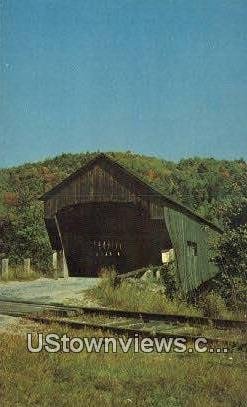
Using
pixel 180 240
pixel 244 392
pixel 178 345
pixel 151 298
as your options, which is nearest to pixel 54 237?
pixel 180 240

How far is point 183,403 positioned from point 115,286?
1119 centimetres

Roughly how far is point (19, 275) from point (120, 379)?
1849 cm

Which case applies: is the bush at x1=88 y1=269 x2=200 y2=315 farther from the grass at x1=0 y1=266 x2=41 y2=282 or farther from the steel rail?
the grass at x1=0 y1=266 x2=41 y2=282

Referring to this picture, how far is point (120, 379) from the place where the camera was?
20.8ft

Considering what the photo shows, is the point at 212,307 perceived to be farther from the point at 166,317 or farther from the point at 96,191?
the point at 96,191

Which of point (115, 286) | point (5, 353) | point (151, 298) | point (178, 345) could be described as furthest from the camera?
point (115, 286)

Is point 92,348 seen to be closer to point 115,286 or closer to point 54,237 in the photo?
point 115,286

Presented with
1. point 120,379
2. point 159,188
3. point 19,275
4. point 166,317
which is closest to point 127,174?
point 159,188

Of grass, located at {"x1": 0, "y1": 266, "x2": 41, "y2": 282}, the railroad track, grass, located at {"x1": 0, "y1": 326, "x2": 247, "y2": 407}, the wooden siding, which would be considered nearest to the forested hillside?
the wooden siding

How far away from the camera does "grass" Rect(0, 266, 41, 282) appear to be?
936 inches

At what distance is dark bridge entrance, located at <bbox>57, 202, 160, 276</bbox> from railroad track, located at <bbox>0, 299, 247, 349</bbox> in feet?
46.5

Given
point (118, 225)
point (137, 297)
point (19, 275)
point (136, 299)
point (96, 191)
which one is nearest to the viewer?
point (136, 299)

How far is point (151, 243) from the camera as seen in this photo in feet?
90.7

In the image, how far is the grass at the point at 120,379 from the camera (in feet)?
18.3
